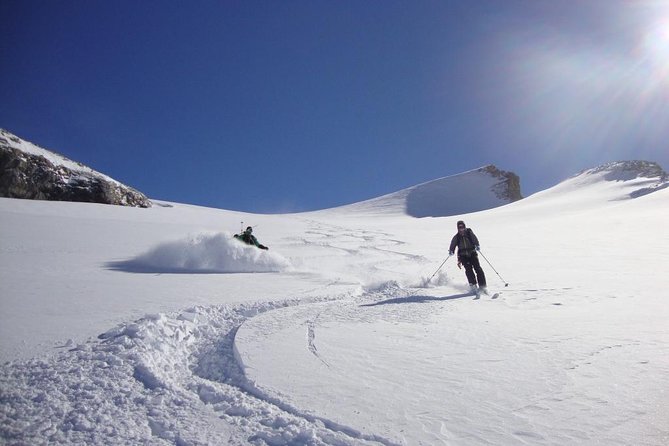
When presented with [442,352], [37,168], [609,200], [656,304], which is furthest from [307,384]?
[609,200]

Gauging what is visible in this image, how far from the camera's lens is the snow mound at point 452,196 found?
58.5 meters

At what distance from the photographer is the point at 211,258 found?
10805 millimetres

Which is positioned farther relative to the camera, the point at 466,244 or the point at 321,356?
the point at 466,244

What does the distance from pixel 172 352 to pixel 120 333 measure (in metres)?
0.73

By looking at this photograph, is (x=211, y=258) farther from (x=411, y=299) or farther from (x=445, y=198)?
(x=445, y=198)

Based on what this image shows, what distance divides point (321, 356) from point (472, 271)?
18.4 feet

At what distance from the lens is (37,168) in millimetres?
21359

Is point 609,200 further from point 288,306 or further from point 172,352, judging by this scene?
point 172,352

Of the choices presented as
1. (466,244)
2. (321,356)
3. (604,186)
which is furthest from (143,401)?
(604,186)

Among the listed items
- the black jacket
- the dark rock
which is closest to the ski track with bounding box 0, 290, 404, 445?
the black jacket

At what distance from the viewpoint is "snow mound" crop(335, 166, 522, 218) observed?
5850 cm

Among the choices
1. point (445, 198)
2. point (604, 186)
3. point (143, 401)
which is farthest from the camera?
point (445, 198)

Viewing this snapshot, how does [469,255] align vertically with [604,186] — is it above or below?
below

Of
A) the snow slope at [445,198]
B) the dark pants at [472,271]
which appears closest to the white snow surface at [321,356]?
the dark pants at [472,271]
